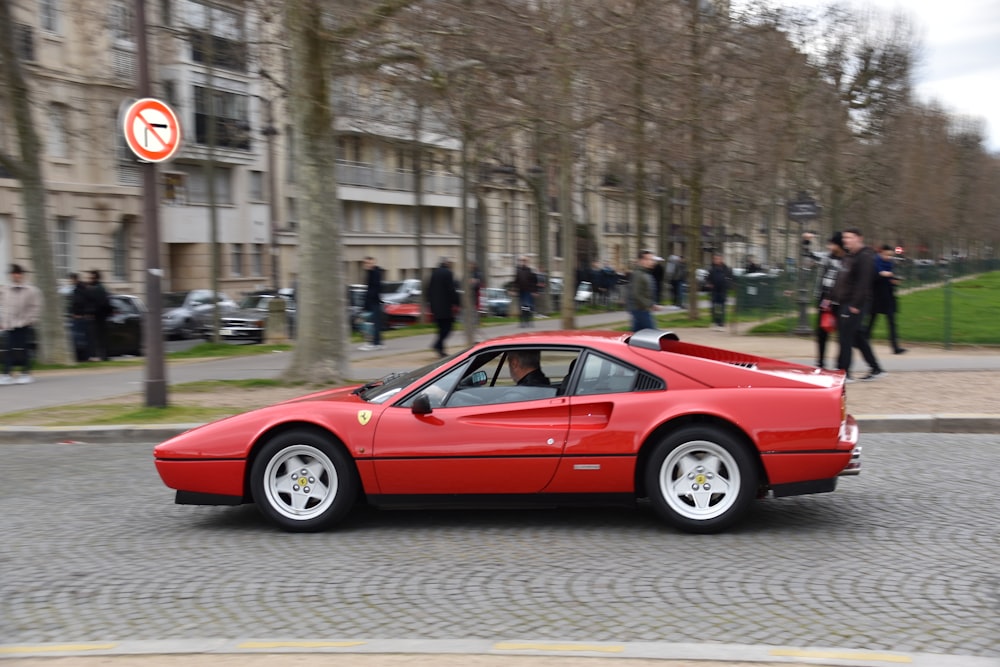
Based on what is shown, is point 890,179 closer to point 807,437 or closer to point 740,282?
point 740,282

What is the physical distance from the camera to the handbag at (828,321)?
12.9m

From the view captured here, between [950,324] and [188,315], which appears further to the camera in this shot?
[188,315]

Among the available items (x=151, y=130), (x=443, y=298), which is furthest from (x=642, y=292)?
(x=151, y=130)

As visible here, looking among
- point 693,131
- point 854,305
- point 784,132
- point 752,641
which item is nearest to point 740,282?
point 693,131

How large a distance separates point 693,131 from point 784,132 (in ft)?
24.3

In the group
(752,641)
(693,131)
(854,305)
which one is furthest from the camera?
(693,131)

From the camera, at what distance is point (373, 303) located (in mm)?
22328

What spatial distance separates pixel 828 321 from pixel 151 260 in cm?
792

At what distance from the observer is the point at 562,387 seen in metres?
6.73

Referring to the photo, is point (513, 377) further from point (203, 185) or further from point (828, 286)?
point (203, 185)

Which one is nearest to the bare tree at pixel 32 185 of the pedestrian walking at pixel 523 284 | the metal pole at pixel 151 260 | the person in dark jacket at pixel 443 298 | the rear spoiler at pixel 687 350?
the person in dark jacket at pixel 443 298

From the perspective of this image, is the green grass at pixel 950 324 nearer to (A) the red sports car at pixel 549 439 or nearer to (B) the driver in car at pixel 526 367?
(A) the red sports car at pixel 549 439

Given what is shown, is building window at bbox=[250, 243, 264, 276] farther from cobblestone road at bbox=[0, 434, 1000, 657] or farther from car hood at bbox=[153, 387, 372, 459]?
car hood at bbox=[153, 387, 372, 459]

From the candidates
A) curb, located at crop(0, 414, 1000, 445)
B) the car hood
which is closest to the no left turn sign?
curb, located at crop(0, 414, 1000, 445)
